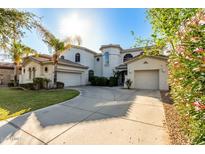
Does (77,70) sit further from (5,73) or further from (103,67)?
(5,73)

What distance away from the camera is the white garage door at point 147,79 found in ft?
45.9

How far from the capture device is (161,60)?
13492mm

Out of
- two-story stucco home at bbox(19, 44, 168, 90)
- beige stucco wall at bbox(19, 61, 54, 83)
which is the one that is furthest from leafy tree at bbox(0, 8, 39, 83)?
beige stucco wall at bbox(19, 61, 54, 83)

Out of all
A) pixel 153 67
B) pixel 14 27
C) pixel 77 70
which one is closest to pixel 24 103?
pixel 14 27

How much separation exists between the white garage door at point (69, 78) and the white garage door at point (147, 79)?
379 inches

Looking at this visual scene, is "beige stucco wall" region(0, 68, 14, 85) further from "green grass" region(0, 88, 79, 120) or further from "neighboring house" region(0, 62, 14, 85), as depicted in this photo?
"green grass" region(0, 88, 79, 120)

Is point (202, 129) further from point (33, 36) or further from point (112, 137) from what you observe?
point (33, 36)

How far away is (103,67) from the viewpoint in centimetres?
2356

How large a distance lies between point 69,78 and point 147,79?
11.0 m

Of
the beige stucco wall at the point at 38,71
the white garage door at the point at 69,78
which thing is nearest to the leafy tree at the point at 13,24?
the beige stucco wall at the point at 38,71

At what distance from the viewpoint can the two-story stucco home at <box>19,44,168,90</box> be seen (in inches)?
549
